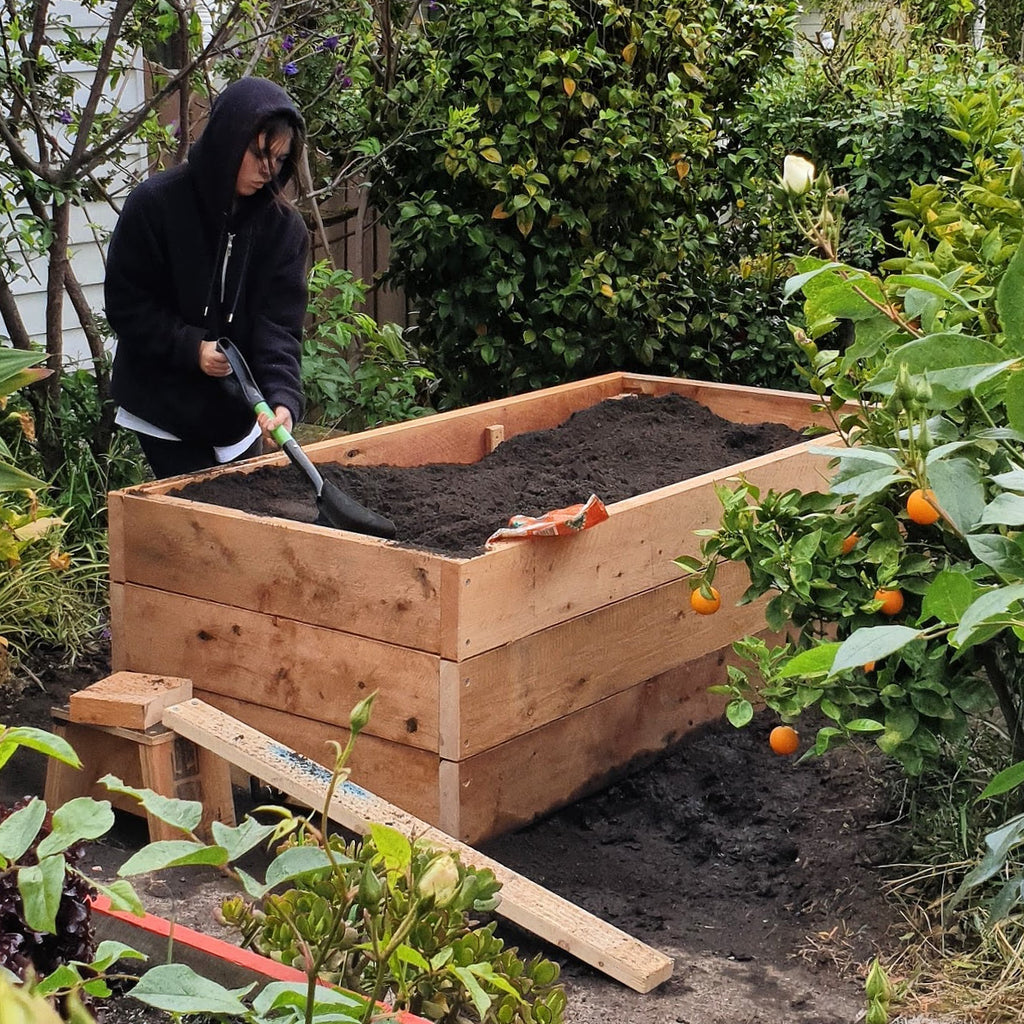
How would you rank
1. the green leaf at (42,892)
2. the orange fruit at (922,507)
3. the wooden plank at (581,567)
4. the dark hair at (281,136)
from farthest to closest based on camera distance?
the dark hair at (281,136), the wooden plank at (581,567), the orange fruit at (922,507), the green leaf at (42,892)

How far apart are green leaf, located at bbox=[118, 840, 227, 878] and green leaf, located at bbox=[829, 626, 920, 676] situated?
0.49 metres

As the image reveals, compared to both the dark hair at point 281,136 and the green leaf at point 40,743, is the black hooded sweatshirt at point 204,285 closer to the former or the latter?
the dark hair at point 281,136

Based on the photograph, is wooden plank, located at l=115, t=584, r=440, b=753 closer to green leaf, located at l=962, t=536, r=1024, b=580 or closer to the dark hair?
the dark hair

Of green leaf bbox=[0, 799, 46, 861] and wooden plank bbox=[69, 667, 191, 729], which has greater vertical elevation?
green leaf bbox=[0, 799, 46, 861]

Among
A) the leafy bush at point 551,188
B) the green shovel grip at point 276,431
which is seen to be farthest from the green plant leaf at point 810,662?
the leafy bush at point 551,188

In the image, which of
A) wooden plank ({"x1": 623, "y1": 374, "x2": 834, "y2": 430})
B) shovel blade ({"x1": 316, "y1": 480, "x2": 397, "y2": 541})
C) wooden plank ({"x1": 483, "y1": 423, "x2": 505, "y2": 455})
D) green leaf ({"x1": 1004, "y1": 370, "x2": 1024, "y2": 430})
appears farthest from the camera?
wooden plank ({"x1": 623, "y1": 374, "x2": 834, "y2": 430})

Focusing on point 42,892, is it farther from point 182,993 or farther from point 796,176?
point 796,176

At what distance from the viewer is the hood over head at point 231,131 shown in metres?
3.49

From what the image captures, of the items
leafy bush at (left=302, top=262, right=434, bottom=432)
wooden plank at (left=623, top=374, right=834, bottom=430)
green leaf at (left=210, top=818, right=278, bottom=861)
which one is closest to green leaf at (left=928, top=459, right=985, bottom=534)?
green leaf at (left=210, top=818, right=278, bottom=861)

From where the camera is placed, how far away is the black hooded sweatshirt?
3.62 metres

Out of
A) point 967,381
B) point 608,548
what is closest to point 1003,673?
point 608,548

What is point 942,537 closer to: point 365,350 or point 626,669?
point 626,669

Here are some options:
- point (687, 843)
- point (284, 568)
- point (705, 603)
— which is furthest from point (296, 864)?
point (687, 843)

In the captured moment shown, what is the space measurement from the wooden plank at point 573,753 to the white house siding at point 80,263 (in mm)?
3558
